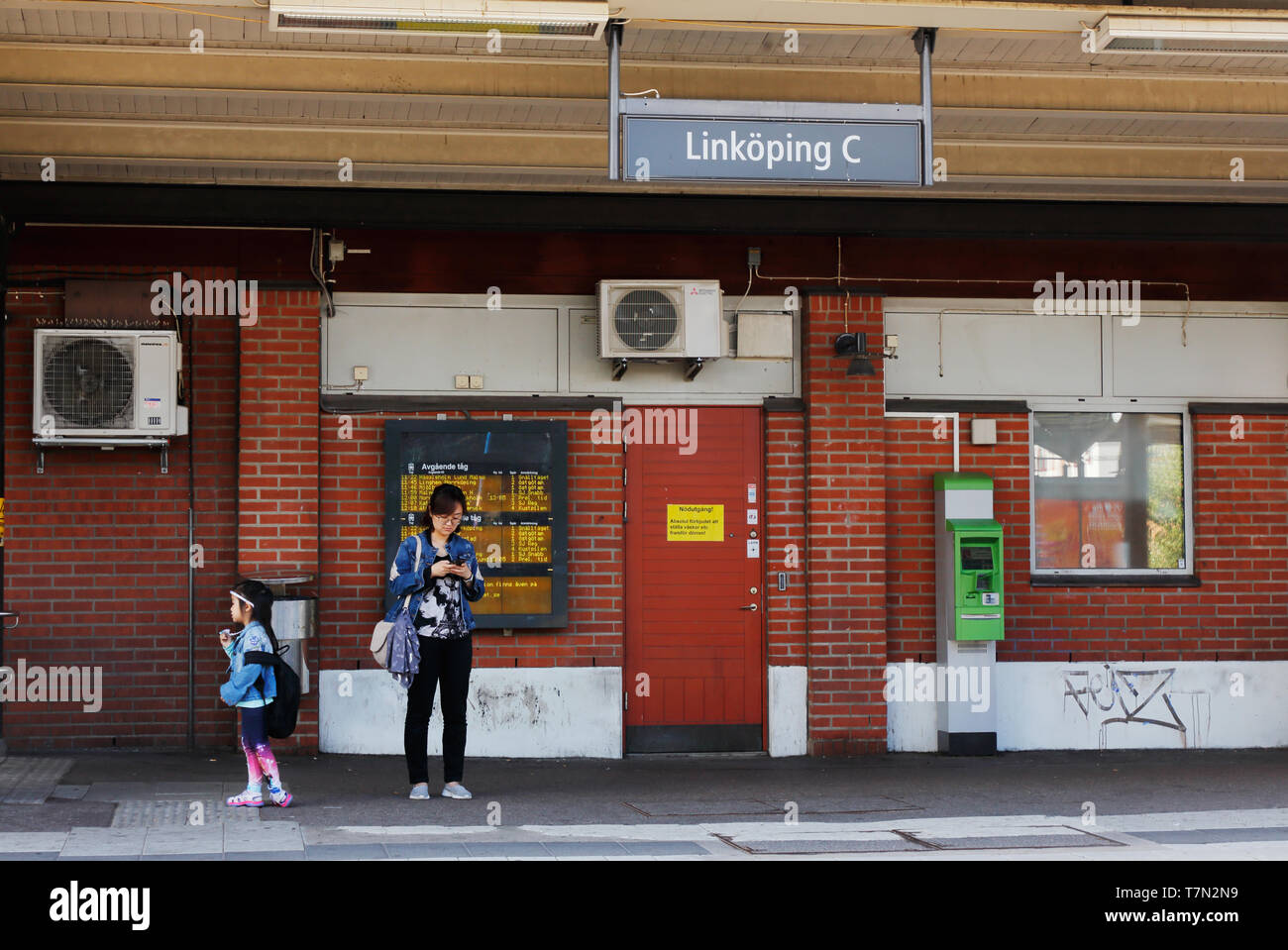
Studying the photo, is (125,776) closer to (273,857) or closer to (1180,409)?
(273,857)

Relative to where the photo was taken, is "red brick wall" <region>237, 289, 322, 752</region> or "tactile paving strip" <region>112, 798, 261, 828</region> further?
"red brick wall" <region>237, 289, 322, 752</region>

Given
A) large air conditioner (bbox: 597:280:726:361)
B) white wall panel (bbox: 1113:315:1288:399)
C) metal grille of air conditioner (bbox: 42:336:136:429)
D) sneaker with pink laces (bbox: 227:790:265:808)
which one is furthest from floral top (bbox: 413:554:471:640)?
white wall panel (bbox: 1113:315:1288:399)

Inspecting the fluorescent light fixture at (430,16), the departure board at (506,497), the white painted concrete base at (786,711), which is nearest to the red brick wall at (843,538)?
the white painted concrete base at (786,711)

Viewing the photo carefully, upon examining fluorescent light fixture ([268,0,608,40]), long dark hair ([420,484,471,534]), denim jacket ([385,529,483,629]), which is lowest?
denim jacket ([385,529,483,629])

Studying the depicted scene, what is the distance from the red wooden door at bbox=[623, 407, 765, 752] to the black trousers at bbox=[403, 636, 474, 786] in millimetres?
2280

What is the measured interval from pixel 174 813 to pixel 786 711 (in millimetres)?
4466

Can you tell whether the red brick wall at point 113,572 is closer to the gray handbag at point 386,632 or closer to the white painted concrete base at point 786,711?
the gray handbag at point 386,632

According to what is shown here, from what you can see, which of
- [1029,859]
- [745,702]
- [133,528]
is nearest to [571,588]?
[745,702]

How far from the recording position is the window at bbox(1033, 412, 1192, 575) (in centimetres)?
1094

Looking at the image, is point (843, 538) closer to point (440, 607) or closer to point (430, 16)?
point (440, 607)

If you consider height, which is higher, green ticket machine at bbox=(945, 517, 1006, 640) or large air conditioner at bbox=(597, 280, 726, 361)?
large air conditioner at bbox=(597, 280, 726, 361)

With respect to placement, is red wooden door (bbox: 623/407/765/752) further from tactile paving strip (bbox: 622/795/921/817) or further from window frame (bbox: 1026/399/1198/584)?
window frame (bbox: 1026/399/1198/584)

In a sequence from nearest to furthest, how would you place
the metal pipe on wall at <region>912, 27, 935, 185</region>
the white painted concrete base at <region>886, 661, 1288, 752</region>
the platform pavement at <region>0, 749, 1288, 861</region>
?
the platform pavement at <region>0, 749, 1288, 861</region> → the metal pipe on wall at <region>912, 27, 935, 185</region> → the white painted concrete base at <region>886, 661, 1288, 752</region>

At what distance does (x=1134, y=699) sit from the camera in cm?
1082
